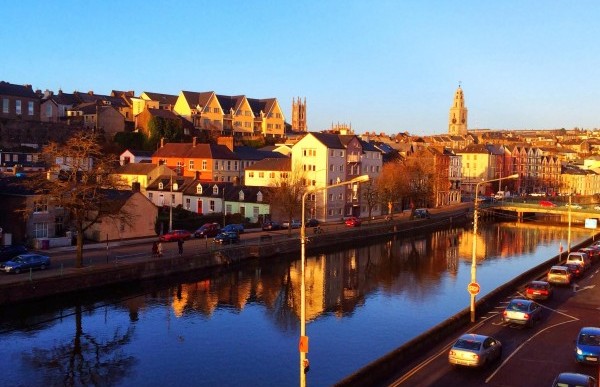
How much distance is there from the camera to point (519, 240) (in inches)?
3108

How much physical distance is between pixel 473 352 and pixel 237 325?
16.0 meters

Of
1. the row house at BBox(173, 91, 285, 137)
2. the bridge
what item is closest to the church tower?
the row house at BBox(173, 91, 285, 137)

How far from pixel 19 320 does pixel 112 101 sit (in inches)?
3983

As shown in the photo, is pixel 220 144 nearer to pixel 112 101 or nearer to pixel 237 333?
pixel 112 101

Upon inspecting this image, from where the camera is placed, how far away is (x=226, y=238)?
2133 inches

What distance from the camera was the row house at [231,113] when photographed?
120125 mm

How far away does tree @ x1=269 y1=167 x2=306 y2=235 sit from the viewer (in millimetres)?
64000

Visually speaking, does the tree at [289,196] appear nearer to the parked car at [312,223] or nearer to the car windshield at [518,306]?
the parked car at [312,223]

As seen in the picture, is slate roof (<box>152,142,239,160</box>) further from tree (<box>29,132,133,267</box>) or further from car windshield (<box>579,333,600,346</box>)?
car windshield (<box>579,333,600,346</box>)

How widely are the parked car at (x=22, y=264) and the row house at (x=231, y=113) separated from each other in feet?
262

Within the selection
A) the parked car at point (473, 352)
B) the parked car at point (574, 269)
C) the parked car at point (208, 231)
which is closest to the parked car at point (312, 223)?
the parked car at point (208, 231)

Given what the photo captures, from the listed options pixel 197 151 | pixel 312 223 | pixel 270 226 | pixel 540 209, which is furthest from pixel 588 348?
pixel 540 209

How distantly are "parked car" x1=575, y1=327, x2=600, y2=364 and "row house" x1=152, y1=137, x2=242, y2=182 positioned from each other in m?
63.8

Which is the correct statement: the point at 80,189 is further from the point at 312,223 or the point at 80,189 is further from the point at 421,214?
the point at 421,214
